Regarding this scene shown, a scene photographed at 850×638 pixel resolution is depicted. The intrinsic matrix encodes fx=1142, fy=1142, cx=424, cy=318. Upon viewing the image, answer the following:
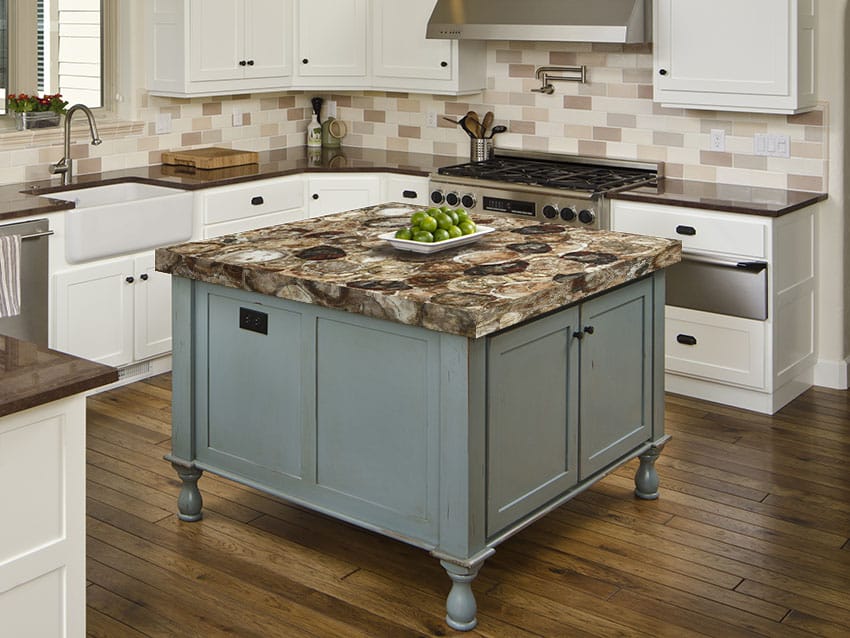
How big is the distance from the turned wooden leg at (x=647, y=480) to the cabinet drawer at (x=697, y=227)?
4.34ft

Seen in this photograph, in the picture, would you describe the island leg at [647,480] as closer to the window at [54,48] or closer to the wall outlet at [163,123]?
the wall outlet at [163,123]

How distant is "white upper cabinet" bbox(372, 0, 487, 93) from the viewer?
20.8ft

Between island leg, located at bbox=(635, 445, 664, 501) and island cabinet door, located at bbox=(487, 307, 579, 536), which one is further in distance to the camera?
island leg, located at bbox=(635, 445, 664, 501)

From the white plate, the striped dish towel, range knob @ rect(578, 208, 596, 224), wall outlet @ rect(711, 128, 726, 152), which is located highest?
wall outlet @ rect(711, 128, 726, 152)

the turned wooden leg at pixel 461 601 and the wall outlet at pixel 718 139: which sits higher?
the wall outlet at pixel 718 139

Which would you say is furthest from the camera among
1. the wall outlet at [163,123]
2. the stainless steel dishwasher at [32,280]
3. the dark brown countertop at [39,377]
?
the wall outlet at [163,123]

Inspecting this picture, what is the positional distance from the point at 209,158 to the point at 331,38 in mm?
1128

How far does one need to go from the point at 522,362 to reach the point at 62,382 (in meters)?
1.40

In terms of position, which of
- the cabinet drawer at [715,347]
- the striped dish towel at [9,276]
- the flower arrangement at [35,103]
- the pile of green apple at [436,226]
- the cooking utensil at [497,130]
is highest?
the flower arrangement at [35,103]

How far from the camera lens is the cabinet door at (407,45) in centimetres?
636

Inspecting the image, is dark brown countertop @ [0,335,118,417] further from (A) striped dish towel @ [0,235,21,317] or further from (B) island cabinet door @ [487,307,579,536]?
(A) striped dish towel @ [0,235,21,317]

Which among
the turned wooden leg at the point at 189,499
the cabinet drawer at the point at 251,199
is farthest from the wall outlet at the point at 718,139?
the turned wooden leg at the point at 189,499

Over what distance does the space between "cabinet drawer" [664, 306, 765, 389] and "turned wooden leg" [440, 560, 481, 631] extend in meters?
2.39

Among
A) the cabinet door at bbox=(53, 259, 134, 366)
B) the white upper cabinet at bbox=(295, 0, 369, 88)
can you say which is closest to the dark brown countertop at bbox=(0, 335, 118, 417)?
the cabinet door at bbox=(53, 259, 134, 366)
